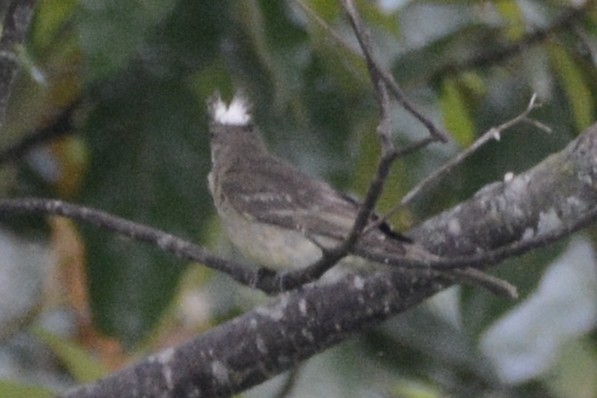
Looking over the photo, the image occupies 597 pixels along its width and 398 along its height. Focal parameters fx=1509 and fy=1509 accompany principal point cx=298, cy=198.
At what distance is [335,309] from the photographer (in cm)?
250

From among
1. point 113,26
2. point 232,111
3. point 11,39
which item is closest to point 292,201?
point 232,111

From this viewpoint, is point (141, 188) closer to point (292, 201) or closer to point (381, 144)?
point (292, 201)

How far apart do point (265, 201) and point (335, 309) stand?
0.88 meters

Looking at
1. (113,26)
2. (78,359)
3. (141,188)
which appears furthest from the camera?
(141,188)

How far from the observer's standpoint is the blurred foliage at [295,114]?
121 inches

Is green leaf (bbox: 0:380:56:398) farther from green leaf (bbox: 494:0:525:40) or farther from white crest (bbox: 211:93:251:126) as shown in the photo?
green leaf (bbox: 494:0:525:40)

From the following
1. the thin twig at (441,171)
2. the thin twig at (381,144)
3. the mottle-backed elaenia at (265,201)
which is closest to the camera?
the thin twig at (381,144)

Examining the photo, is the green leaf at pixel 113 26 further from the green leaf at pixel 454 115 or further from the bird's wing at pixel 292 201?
the green leaf at pixel 454 115

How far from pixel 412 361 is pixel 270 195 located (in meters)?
0.49

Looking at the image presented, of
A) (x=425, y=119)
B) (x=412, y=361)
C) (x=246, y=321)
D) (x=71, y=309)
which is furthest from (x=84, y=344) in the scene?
(x=425, y=119)

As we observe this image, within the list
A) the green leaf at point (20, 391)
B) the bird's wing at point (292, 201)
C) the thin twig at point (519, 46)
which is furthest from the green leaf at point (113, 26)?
the thin twig at point (519, 46)

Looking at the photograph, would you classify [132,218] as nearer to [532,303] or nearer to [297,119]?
[297,119]

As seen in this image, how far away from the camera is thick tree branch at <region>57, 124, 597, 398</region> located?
2.43m

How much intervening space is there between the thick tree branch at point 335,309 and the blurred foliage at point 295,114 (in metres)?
0.47
